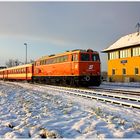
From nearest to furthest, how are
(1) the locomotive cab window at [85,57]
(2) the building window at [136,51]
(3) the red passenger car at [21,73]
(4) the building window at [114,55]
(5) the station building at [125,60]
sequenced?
(1) the locomotive cab window at [85,57] < (3) the red passenger car at [21,73] < (2) the building window at [136,51] < (5) the station building at [125,60] < (4) the building window at [114,55]

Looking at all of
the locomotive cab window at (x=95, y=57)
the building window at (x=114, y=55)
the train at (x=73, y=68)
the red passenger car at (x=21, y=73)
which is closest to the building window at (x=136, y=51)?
the building window at (x=114, y=55)

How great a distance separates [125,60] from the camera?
45875mm

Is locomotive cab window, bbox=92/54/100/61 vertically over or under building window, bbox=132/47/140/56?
under

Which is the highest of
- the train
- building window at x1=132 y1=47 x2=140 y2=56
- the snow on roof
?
the snow on roof

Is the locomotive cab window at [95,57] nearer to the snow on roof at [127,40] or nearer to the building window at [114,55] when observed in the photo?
the snow on roof at [127,40]

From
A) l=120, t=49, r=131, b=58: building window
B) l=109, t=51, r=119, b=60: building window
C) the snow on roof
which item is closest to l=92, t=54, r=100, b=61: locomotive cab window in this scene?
the snow on roof

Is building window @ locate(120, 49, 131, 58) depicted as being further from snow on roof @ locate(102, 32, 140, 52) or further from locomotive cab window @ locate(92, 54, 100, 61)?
locomotive cab window @ locate(92, 54, 100, 61)

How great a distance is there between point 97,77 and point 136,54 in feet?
60.5

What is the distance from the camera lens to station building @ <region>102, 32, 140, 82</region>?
43.0 meters

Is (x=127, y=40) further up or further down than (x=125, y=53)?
further up

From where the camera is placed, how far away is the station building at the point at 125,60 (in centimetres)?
4300

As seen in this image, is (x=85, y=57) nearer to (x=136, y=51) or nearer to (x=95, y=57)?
(x=95, y=57)

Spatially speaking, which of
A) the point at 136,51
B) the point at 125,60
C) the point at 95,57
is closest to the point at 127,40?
the point at 125,60

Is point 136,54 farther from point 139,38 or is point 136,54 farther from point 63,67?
point 63,67
